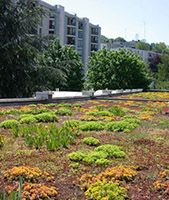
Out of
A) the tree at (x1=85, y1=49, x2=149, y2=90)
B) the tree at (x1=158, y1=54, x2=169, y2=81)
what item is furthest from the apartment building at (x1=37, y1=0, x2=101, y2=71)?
the tree at (x1=85, y1=49, x2=149, y2=90)

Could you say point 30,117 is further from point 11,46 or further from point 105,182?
point 11,46

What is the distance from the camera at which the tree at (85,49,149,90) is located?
48.1m

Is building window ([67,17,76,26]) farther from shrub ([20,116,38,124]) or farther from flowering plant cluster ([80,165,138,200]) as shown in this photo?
flowering plant cluster ([80,165,138,200])

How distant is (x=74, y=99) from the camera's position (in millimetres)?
23094

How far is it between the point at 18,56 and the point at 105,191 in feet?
70.5

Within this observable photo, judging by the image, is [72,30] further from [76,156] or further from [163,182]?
[163,182]

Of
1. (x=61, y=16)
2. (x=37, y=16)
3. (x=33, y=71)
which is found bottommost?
(x=33, y=71)

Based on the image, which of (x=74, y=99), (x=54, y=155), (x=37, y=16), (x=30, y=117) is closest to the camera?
(x=54, y=155)

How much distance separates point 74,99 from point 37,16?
7.14 m

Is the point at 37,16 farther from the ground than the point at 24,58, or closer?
farther from the ground

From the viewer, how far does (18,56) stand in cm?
2606

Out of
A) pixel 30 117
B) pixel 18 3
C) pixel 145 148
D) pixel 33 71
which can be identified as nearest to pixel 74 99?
pixel 33 71

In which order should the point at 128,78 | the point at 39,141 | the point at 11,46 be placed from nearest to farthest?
the point at 39,141, the point at 11,46, the point at 128,78

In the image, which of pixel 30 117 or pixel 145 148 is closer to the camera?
pixel 145 148
